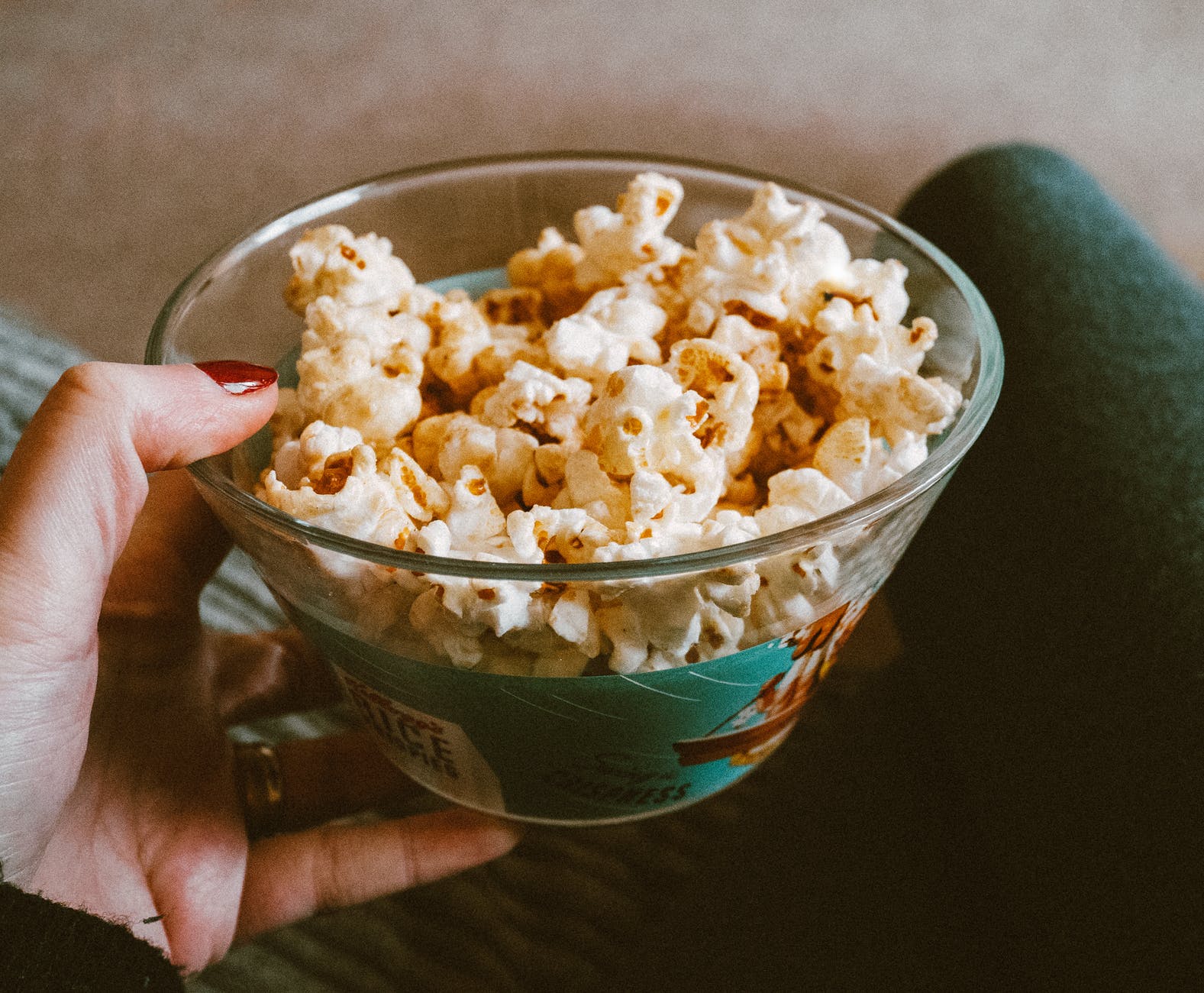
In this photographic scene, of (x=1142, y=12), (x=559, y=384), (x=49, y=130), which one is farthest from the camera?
(x=1142, y=12)

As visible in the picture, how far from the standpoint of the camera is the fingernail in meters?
0.44

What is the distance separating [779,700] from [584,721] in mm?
123

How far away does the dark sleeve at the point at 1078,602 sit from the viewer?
468 millimetres

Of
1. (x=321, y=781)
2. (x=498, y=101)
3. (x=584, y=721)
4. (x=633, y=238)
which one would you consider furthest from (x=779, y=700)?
(x=498, y=101)

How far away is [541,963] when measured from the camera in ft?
2.13

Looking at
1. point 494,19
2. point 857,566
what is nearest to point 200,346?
point 857,566

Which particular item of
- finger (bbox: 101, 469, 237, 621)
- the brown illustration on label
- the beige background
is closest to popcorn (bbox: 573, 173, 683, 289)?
the brown illustration on label

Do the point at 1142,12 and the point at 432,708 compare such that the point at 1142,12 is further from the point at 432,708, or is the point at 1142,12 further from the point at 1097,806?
the point at 432,708

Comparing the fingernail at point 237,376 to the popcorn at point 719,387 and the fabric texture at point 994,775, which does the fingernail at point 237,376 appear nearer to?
the popcorn at point 719,387

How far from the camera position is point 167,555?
26.1 inches

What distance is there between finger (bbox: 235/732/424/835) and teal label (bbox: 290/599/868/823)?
177mm

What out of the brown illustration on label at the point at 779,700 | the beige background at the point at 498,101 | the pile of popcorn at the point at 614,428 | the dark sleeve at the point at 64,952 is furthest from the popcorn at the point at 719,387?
the beige background at the point at 498,101

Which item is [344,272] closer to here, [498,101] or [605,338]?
[605,338]

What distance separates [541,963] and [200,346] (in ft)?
1.60
